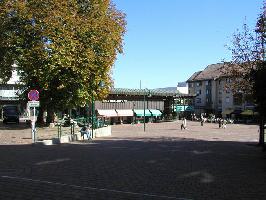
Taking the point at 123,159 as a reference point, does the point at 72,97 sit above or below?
above

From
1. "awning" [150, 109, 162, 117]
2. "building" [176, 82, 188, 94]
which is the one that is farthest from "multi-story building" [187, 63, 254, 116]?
"awning" [150, 109, 162, 117]

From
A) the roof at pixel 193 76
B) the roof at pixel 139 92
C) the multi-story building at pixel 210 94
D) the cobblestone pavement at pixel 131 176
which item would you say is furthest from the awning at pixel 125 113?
the cobblestone pavement at pixel 131 176

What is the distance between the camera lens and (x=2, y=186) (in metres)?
9.71

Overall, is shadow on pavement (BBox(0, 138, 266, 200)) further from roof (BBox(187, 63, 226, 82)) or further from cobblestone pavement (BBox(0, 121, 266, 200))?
roof (BBox(187, 63, 226, 82))

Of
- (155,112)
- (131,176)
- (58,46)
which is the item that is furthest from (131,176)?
(155,112)

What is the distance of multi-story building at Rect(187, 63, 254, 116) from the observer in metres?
80.7

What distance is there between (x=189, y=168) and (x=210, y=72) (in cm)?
7595

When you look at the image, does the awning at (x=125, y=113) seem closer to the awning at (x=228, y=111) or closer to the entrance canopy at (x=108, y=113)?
the entrance canopy at (x=108, y=113)

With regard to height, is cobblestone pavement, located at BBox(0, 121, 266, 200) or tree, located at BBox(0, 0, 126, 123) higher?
tree, located at BBox(0, 0, 126, 123)

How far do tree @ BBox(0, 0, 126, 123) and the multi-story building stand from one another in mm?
48590

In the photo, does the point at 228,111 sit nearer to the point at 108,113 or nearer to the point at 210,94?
the point at 210,94

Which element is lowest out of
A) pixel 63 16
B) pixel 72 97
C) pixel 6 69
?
pixel 72 97

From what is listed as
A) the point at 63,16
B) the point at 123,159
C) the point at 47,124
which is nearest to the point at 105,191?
the point at 123,159

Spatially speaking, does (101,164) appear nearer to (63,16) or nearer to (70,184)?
(70,184)
